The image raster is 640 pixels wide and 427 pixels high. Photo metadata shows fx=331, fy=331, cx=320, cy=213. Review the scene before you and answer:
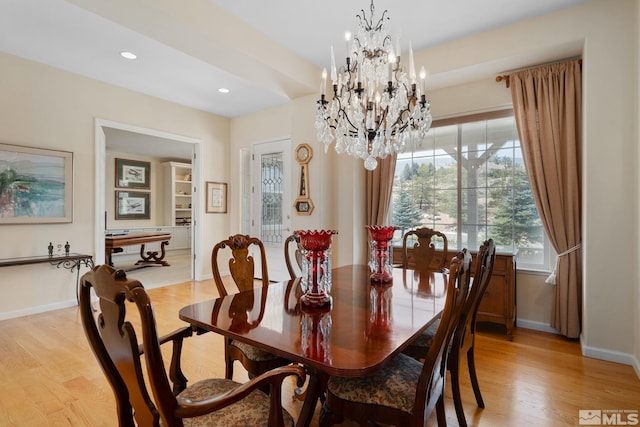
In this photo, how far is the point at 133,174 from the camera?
8219 millimetres

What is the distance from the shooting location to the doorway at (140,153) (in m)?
4.28

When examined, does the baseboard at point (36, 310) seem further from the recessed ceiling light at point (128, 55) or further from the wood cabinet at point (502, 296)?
the wood cabinet at point (502, 296)

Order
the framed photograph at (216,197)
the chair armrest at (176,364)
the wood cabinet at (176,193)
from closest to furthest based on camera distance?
the chair armrest at (176,364) < the framed photograph at (216,197) < the wood cabinet at (176,193)

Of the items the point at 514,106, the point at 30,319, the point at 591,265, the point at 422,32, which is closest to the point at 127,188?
the point at 30,319

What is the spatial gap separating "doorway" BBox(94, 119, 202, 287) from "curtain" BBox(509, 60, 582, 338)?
467 centimetres

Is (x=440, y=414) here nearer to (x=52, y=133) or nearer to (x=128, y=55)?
(x=128, y=55)

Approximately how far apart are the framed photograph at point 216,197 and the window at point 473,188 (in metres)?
3.19

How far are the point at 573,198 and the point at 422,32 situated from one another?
2.08 metres

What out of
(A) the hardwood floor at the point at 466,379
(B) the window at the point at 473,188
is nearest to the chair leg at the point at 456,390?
(A) the hardwood floor at the point at 466,379

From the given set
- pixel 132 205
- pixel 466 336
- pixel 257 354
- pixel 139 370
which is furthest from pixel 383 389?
pixel 132 205

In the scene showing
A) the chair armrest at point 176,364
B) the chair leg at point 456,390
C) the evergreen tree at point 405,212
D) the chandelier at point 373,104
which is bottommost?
the chair leg at point 456,390

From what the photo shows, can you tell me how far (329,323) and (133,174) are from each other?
836 cm

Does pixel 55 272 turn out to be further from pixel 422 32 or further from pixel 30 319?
pixel 422 32

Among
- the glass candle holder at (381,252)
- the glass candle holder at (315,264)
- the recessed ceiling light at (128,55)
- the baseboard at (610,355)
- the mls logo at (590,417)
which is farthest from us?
the recessed ceiling light at (128,55)
